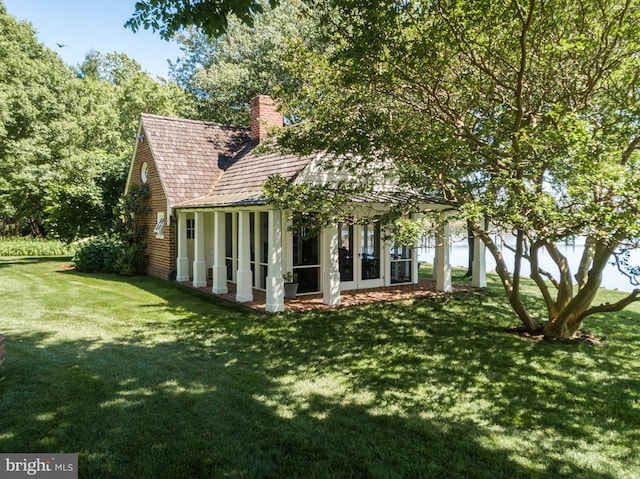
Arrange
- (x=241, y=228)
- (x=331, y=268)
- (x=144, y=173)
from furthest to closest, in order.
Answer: (x=144, y=173)
(x=241, y=228)
(x=331, y=268)

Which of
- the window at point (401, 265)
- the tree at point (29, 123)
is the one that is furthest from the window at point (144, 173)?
the window at point (401, 265)

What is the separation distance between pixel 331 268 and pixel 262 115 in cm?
791

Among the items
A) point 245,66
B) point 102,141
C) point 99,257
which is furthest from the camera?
point 102,141

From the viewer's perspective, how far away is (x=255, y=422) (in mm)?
4824

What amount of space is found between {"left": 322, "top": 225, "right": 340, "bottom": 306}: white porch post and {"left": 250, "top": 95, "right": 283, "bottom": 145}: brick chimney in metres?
6.82

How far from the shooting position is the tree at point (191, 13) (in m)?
5.39

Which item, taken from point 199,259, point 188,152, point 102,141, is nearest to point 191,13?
point 199,259

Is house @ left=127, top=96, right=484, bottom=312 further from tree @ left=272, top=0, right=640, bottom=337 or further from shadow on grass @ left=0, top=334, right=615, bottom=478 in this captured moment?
shadow on grass @ left=0, top=334, right=615, bottom=478

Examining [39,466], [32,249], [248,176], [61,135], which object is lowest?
[39,466]

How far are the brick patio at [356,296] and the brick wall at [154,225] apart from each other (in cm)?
161

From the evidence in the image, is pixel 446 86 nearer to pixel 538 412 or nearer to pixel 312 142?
pixel 312 142

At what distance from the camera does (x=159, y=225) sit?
16.2m

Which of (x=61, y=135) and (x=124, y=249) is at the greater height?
(x=61, y=135)

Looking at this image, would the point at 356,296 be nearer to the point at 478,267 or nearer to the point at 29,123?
the point at 478,267
